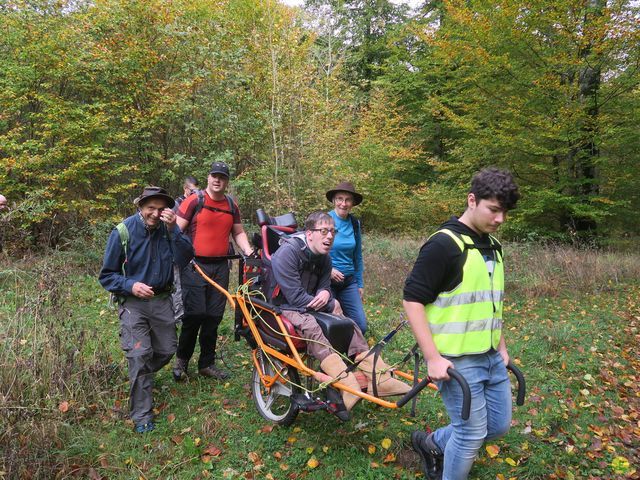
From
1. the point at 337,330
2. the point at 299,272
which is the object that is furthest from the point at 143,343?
the point at 337,330

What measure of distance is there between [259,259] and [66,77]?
821 cm

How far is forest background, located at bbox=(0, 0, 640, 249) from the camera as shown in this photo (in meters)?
9.11

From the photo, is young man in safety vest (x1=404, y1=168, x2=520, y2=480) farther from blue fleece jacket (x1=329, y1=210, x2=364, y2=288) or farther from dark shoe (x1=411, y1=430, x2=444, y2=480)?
blue fleece jacket (x1=329, y1=210, x2=364, y2=288)

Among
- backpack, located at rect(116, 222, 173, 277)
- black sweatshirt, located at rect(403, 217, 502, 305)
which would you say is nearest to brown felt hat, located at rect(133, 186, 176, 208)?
backpack, located at rect(116, 222, 173, 277)

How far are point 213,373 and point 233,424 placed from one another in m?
1.03

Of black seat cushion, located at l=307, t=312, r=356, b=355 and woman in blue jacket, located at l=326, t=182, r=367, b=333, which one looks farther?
woman in blue jacket, located at l=326, t=182, r=367, b=333

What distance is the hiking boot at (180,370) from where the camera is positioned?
15.6ft

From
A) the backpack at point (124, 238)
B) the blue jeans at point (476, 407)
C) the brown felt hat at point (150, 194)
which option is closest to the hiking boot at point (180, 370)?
the backpack at point (124, 238)

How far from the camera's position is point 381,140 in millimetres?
17344

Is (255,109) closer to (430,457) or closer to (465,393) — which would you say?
(430,457)

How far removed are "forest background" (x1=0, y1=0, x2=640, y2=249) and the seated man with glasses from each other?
644 cm

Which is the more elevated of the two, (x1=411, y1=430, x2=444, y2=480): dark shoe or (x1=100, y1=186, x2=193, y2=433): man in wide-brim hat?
(x1=100, y1=186, x2=193, y2=433): man in wide-brim hat

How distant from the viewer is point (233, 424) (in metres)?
3.98

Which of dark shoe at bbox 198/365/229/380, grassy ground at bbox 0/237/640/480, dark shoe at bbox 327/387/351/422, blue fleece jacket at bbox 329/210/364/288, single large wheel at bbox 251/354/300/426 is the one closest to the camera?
dark shoe at bbox 327/387/351/422
